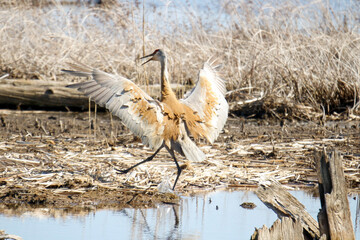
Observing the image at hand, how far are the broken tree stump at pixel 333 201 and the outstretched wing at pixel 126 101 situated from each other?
2043 mm

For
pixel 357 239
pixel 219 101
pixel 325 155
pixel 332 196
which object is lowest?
pixel 357 239

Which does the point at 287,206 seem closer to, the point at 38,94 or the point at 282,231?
the point at 282,231

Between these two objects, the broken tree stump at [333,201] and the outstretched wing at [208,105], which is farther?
the outstretched wing at [208,105]

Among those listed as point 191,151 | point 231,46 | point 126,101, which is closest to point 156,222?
point 191,151

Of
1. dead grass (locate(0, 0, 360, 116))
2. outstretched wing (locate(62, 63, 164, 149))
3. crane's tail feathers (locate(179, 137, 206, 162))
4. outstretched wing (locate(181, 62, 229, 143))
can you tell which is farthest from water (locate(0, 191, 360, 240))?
dead grass (locate(0, 0, 360, 116))

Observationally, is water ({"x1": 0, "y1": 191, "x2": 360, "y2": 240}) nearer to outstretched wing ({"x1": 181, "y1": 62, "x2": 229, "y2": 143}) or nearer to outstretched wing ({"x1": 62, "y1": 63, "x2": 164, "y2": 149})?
outstretched wing ({"x1": 62, "y1": 63, "x2": 164, "y2": 149})

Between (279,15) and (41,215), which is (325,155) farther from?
(279,15)

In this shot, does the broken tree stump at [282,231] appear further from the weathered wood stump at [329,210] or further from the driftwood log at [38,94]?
the driftwood log at [38,94]

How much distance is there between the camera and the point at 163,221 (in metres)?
4.25

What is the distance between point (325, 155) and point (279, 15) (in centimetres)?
713

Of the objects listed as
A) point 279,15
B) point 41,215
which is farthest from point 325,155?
point 279,15

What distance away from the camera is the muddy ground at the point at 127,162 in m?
4.87

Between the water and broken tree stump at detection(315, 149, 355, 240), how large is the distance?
0.62 m

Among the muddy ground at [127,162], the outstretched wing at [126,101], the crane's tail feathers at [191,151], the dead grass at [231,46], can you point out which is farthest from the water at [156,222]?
the dead grass at [231,46]
